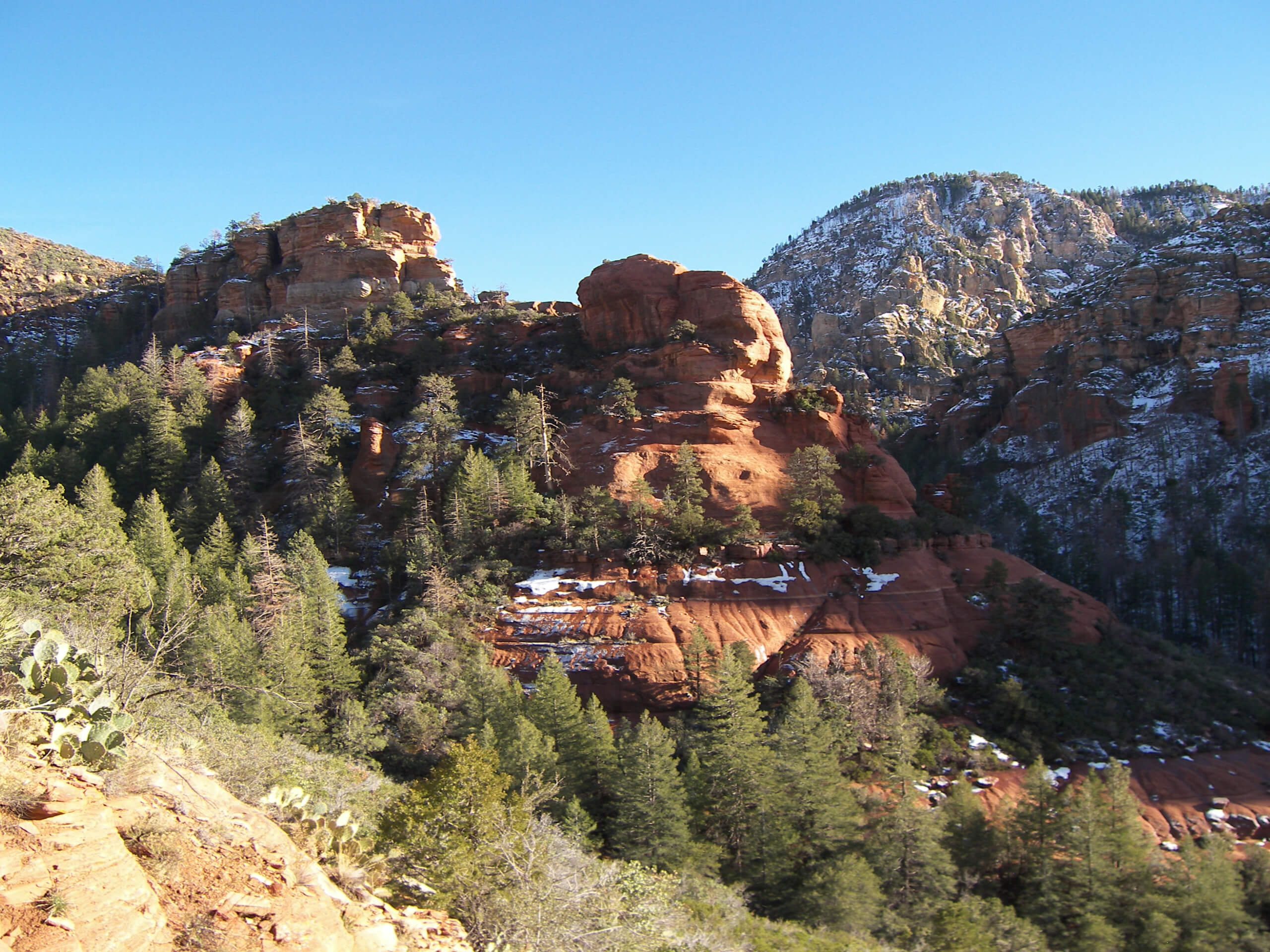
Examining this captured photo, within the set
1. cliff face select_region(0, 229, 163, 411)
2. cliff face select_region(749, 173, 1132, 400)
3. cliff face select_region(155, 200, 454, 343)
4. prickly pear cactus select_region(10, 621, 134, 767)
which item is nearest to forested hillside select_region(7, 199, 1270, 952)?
prickly pear cactus select_region(10, 621, 134, 767)

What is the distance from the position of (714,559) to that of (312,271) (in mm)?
47343

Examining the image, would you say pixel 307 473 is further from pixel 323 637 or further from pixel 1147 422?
pixel 1147 422

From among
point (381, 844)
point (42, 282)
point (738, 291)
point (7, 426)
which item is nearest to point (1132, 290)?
point (738, 291)

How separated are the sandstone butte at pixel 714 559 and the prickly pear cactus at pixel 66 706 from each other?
73.7 feet

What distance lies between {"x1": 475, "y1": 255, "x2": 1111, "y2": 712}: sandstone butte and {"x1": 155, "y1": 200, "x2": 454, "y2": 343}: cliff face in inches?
885

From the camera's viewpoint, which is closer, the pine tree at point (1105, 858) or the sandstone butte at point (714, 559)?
the pine tree at point (1105, 858)

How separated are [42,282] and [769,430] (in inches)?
3434

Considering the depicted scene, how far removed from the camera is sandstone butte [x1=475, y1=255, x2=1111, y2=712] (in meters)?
31.5

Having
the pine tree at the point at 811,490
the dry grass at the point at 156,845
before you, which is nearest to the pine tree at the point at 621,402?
the pine tree at the point at 811,490

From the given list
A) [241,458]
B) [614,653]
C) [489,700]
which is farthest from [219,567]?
[614,653]

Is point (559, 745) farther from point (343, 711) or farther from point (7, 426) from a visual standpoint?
point (7, 426)

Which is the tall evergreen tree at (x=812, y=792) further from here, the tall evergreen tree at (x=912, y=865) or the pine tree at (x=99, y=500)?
the pine tree at (x=99, y=500)

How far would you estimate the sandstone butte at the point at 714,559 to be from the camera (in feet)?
104

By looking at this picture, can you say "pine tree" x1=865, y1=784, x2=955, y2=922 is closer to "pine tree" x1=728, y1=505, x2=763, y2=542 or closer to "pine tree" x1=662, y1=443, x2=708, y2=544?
"pine tree" x1=728, y1=505, x2=763, y2=542
